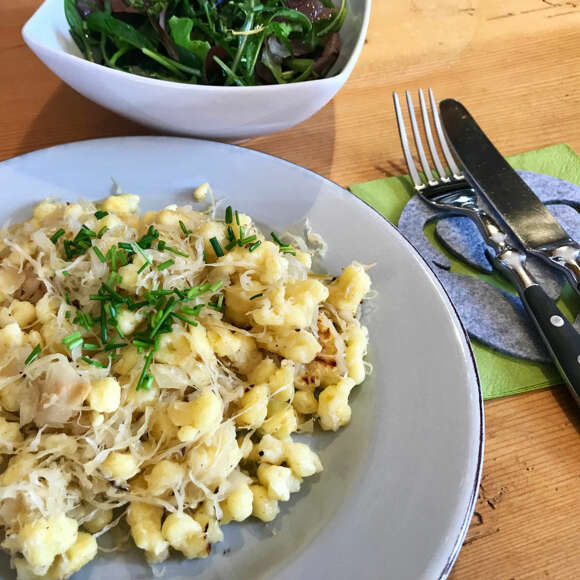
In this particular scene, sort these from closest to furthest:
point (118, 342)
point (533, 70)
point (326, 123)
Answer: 1. point (118, 342)
2. point (326, 123)
3. point (533, 70)

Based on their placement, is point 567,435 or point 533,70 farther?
point 533,70

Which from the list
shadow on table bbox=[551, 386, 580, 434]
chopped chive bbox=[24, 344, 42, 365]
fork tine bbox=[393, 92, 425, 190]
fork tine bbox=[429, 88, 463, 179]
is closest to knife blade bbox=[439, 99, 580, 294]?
fork tine bbox=[429, 88, 463, 179]

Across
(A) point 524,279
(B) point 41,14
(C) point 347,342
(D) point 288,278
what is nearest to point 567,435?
(A) point 524,279

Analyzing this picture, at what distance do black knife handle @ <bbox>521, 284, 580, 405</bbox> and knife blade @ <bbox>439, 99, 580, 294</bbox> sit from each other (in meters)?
0.12

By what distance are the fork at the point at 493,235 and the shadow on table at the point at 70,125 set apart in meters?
0.80

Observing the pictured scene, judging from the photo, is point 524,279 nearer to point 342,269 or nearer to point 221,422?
point 342,269

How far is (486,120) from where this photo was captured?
1.90m

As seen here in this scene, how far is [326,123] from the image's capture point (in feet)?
5.88

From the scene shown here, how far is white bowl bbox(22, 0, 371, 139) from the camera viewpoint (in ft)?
4.23

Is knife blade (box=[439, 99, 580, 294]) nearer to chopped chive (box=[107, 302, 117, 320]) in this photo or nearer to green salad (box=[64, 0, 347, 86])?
green salad (box=[64, 0, 347, 86])

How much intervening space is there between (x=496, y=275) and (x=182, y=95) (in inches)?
35.9

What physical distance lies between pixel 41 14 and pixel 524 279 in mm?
1393

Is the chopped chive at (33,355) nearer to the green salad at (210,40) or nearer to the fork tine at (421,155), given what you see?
the green salad at (210,40)

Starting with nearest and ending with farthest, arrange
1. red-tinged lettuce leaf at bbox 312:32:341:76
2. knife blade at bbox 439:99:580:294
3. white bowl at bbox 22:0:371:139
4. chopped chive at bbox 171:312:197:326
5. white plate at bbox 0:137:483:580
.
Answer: white plate at bbox 0:137:483:580, chopped chive at bbox 171:312:197:326, white bowl at bbox 22:0:371:139, knife blade at bbox 439:99:580:294, red-tinged lettuce leaf at bbox 312:32:341:76
